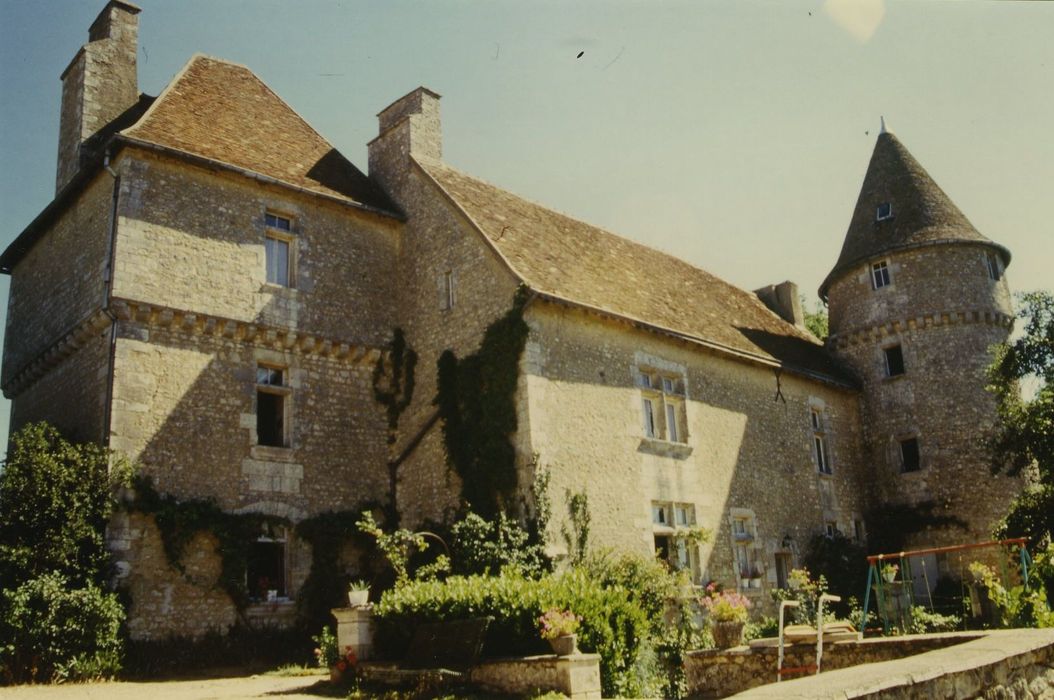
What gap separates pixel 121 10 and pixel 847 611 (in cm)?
1910

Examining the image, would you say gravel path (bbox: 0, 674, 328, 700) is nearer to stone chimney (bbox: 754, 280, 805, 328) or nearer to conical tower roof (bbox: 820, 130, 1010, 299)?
conical tower roof (bbox: 820, 130, 1010, 299)

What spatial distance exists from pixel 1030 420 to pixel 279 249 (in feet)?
51.5

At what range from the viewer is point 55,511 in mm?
12922

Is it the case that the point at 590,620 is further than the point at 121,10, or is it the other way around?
the point at 121,10

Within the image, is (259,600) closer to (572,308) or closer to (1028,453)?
(572,308)

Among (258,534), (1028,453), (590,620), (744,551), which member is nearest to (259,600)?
(258,534)

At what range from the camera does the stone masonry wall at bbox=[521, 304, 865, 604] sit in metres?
15.0

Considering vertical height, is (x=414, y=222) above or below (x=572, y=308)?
above

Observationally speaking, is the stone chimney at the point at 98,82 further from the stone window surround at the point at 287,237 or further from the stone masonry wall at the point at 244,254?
the stone window surround at the point at 287,237

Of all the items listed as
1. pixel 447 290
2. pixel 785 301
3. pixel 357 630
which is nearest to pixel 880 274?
pixel 785 301

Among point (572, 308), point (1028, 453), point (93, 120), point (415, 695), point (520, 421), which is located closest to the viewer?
point (415, 695)

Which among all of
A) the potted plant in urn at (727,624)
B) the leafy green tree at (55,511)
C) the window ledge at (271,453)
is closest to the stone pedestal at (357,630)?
the leafy green tree at (55,511)

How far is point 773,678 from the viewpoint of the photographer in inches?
359

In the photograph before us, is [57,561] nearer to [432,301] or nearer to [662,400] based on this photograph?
[432,301]
